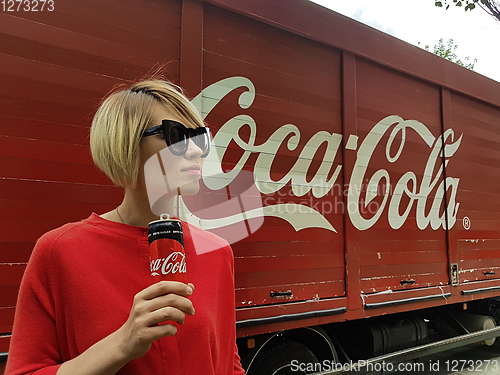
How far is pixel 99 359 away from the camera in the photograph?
29.6 inches

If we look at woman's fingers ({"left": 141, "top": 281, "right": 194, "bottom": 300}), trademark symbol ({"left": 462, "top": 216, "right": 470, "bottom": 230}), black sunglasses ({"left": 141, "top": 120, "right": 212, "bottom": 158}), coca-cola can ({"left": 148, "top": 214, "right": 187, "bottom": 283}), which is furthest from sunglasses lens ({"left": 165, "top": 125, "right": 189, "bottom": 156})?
trademark symbol ({"left": 462, "top": 216, "right": 470, "bottom": 230})

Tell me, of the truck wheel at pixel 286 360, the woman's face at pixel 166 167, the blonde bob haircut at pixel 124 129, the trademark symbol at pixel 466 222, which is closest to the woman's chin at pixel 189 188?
the woman's face at pixel 166 167

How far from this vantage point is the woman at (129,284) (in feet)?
2.45

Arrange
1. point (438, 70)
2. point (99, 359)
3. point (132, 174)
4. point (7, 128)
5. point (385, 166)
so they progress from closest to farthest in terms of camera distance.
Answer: point (99, 359), point (132, 174), point (7, 128), point (385, 166), point (438, 70)

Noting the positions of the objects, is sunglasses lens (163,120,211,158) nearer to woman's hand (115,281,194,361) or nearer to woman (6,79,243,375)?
woman (6,79,243,375)

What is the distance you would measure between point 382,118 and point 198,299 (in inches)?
112

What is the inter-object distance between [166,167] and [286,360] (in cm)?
228

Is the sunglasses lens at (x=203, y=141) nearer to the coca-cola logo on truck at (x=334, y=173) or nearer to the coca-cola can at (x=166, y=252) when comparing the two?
the coca-cola can at (x=166, y=252)

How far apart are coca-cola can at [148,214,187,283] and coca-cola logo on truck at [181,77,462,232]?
146 centimetres

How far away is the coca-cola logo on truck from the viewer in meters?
2.42

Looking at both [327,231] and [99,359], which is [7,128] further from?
[327,231]

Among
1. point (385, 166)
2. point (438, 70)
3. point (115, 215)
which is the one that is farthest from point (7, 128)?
point (438, 70)

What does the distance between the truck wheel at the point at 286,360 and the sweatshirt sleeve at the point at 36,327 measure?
6.75ft

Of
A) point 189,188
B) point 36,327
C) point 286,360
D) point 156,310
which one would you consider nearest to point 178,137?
point 189,188
